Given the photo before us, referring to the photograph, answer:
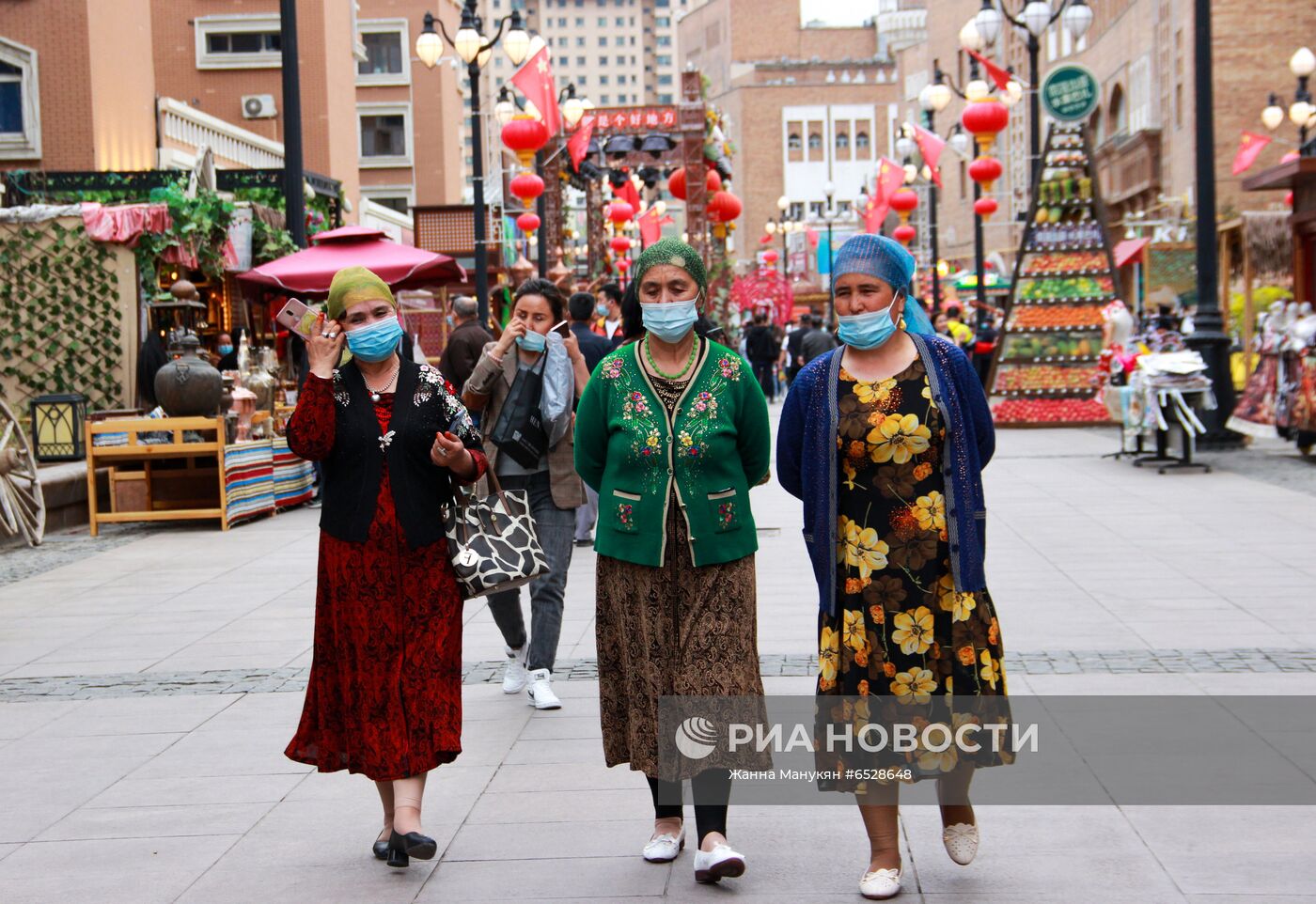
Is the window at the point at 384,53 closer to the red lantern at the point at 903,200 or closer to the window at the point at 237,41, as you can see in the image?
the window at the point at 237,41

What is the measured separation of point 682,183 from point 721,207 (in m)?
1.25

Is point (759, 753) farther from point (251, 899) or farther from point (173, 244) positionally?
point (173, 244)

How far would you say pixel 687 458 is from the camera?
468 cm

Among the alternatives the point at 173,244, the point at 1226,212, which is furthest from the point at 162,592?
the point at 1226,212

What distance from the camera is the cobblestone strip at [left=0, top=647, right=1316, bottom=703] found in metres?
7.10

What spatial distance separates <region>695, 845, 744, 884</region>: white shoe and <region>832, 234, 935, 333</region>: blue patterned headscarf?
1.62 metres

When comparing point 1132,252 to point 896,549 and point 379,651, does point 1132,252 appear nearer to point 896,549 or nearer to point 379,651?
point 896,549

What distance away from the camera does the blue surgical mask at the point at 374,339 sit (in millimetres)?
4871

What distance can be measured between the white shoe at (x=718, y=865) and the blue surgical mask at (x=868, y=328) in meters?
1.46

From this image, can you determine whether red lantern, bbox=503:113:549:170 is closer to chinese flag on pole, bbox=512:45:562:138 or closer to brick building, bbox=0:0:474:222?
chinese flag on pole, bbox=512:45:562:138

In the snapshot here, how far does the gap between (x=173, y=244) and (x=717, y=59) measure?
109m

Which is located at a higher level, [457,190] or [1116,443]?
[457,190]

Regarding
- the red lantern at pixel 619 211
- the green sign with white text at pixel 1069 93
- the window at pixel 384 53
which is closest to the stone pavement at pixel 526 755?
the green sign with white text at pixel 1069 93

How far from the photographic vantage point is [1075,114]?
2252cm
